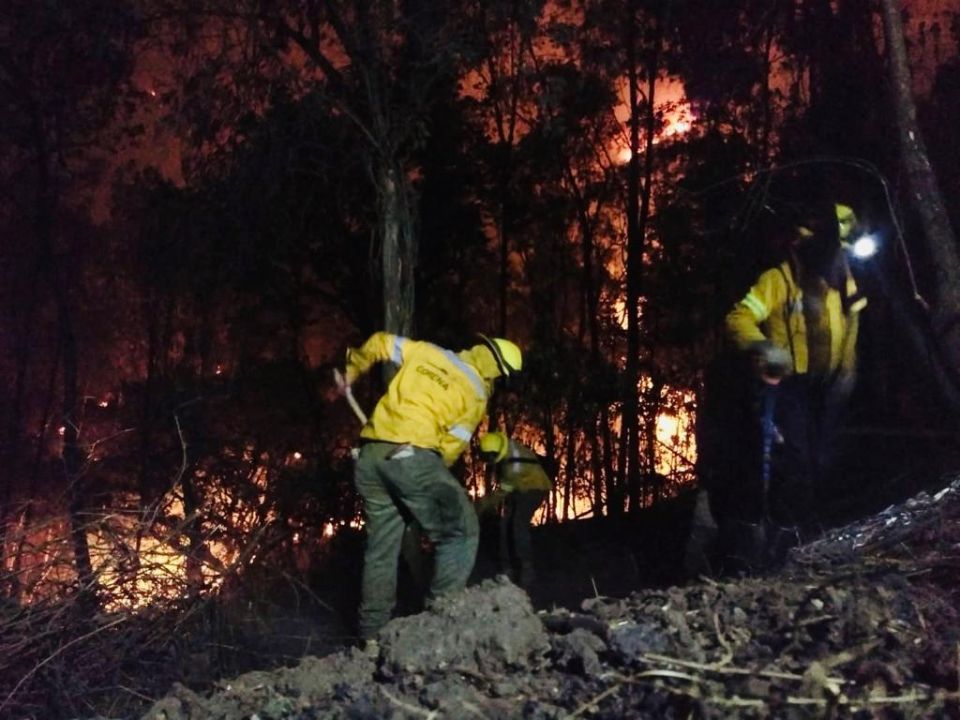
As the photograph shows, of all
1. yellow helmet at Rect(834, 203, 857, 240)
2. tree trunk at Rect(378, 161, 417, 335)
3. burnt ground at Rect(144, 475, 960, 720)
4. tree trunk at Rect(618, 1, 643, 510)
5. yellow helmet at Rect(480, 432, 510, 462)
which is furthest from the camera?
tree trunk at Rect(618, 1, 643, 510)

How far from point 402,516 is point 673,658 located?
2.77 metres

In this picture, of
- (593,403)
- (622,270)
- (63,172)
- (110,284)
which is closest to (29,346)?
(110,284)

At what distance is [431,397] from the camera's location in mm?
5277

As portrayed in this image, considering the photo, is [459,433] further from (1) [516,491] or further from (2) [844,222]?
(2) [844,222]

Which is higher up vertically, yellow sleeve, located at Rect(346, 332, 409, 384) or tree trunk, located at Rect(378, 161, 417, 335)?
tree trunk, located at Rect(378, 161, 417, 335)

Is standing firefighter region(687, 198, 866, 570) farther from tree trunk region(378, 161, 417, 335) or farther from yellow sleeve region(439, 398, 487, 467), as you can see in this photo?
tree trunk region(378, 161, 417, 335)

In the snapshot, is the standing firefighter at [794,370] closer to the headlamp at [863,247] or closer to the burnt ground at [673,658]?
the headlamp at [863,247]

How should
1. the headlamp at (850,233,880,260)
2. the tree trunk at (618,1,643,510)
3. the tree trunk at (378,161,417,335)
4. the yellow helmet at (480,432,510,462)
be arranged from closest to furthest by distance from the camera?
1. the headlamp at (850,233,880,260)
2. the yellow helmet at (480,432,510,462)
3. the tree trunk at (378,161,417,335)
4. the tree trunk at (618,1,643,510)

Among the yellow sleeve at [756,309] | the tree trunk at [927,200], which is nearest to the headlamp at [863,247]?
the tree trunk at [927,200]

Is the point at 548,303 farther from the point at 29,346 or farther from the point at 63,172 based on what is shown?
the point at 29,346

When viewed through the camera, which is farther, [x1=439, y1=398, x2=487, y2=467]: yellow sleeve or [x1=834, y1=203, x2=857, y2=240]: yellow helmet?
[x1=834, y1=203, x2=857, y2=240]: yellow helmet

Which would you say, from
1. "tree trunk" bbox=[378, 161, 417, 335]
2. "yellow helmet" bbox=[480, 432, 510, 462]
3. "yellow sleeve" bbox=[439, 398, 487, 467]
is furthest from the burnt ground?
"tree trunk" bbox=[378, 161, 417, 335]

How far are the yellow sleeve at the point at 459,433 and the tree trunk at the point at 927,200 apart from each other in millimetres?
2897

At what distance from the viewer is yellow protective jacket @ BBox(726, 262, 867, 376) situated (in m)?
5.68
